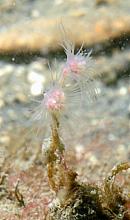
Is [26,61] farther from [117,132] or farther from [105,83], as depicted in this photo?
[117,132]

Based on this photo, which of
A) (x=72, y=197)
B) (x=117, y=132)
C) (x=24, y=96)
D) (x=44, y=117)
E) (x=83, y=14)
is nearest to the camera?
(x=44, y=117)

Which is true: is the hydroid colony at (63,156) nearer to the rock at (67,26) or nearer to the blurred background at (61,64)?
the blurred background at (61,64)

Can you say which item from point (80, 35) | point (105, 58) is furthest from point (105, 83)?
point (80, 35)

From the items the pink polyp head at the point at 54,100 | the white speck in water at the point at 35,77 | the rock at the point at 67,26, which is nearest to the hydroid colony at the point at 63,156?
the pink polyp head at the point at 54,100

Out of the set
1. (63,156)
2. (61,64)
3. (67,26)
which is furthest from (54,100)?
Result: (67,26)

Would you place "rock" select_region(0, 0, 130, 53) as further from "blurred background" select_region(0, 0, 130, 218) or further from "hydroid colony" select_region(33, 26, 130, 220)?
"hydroid colony" select_region(33, 26, 130, 220)

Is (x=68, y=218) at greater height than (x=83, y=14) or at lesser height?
lesser

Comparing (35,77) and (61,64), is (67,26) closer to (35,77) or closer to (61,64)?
(61,64)
